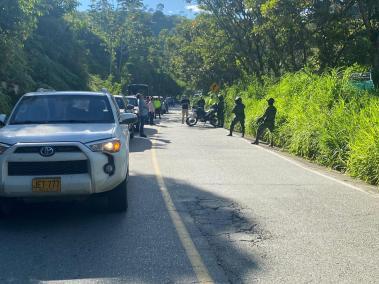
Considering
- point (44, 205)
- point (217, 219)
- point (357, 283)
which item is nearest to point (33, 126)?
point (44, 205)

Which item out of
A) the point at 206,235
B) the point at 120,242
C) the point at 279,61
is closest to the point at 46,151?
the point at 120,242

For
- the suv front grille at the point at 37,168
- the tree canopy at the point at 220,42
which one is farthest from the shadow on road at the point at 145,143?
the suv front grille at the point at 37,168

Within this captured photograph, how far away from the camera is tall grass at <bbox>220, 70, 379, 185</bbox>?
1190 centimetres

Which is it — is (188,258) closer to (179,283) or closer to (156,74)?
(179,283)

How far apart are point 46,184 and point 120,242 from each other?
1.24m

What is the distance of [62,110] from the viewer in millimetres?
8422

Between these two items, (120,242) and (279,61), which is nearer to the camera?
(120,242)

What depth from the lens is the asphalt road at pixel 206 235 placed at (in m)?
5.31

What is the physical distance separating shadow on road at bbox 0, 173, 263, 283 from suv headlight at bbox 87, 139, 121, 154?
3.23ft

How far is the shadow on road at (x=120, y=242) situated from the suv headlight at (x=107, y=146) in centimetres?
98

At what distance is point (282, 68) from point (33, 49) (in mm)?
15703

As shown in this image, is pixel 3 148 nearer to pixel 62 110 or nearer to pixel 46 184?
pixel 46 184

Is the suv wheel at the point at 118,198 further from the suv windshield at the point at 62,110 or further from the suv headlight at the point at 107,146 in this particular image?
the suv windshield at the point at 62,110

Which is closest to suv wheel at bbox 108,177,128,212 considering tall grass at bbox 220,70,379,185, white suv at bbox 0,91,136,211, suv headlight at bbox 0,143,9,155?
white suv at bbox 0,91,136,211
